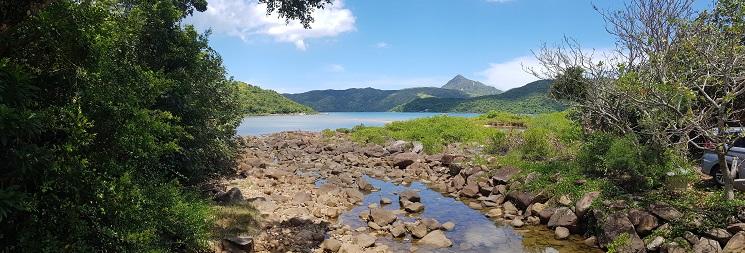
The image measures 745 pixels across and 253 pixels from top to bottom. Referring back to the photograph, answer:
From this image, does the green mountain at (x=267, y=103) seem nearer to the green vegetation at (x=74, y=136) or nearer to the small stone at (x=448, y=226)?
the small stone at (x=448, y=226)

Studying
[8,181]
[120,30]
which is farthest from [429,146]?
[8,181]

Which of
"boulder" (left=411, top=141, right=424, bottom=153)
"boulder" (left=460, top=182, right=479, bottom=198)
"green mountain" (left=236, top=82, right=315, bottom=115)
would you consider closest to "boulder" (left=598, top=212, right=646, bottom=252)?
"boulder" (left=460, top=182, right=479, bottom=198)

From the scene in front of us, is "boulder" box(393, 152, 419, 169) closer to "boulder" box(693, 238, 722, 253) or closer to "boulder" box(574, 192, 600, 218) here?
"boulder" box(574, 192, 600, 218)

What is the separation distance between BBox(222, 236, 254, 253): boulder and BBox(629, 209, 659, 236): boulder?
10.4 metres

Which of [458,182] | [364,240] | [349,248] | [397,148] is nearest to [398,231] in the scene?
[364,240]

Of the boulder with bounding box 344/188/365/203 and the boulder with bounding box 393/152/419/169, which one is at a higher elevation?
the boulder with bounding box 393/152/419/169

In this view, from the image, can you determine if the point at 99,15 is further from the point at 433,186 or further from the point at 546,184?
the point at 433,186

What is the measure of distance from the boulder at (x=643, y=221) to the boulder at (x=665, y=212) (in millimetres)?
188

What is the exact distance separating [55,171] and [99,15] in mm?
2420

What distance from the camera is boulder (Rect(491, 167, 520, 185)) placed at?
63.1 feet

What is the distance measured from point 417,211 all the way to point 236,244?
8.28 meters

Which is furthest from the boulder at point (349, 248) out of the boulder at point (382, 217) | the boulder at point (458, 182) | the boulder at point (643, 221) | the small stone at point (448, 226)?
the boulder at point (458, 182)

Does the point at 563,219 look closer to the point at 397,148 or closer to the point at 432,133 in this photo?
the point at 397,148

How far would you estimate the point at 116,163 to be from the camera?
6.56 meters
